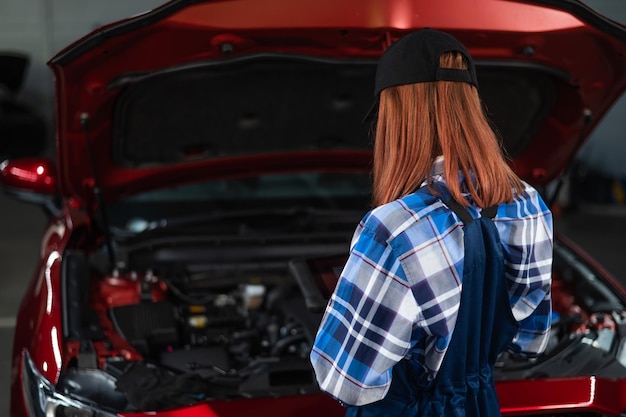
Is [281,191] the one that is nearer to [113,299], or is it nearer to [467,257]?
[113,299]

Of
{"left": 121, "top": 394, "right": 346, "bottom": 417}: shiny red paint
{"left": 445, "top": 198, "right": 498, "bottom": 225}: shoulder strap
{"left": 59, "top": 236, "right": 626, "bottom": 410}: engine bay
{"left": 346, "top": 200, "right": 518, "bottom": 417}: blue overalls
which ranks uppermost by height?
{"left": 445, "top": 198, "right": 498, "bottom": 225}: shoulder strap

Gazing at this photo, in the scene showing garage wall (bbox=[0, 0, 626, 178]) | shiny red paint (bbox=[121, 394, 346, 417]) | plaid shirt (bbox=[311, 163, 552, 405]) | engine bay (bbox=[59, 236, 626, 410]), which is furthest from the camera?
garage wall (bbox=[0, 0, 626, 178])

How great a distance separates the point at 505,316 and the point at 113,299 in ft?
5.03

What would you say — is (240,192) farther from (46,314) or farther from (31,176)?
(46,314)

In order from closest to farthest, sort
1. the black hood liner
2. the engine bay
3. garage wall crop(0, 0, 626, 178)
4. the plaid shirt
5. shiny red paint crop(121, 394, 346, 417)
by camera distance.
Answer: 1. the plaid shirt
2. shiny red paint crop(121, 394, 346, 417)
3. the engine bay
4. the black hood liner
5. garage wall crop(0, 0, 626, 178)

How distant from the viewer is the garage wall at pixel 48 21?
8578 millimetres

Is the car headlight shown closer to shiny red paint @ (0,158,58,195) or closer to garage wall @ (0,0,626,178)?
shiny red paint @ (0,158,58,195)

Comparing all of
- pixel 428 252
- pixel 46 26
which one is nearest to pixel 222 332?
pixel 428 252

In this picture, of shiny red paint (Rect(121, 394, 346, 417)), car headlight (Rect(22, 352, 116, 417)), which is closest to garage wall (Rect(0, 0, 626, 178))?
car headlight (Rect(22, 352, 116, 417))

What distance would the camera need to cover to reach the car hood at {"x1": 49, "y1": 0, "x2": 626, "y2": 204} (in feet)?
6.64

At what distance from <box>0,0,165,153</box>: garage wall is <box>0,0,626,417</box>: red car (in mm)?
5724

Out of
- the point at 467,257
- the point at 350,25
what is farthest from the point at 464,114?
the point at 350,25

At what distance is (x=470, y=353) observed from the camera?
4.68ft

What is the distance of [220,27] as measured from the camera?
6.68 feet
